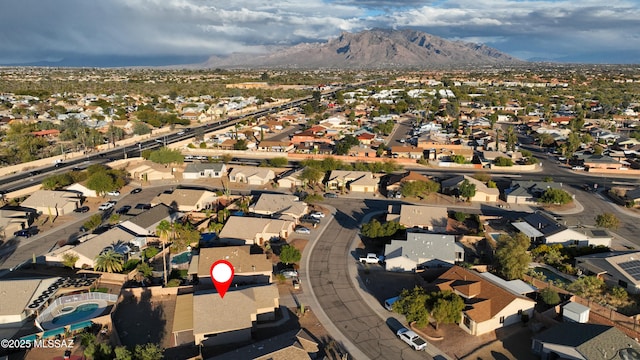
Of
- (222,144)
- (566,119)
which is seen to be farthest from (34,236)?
(566,119)

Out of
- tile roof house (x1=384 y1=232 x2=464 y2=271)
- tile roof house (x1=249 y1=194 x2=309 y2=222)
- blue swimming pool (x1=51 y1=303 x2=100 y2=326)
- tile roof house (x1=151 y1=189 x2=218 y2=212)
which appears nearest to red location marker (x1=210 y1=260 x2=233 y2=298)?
blue swimming pool (x1=51 y1=303 x2=100 y2=326)

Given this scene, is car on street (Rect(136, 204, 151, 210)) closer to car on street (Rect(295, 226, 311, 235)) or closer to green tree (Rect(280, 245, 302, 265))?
car on street (Rect(295, 226, 311, 235))

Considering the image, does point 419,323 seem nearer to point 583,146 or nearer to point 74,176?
point 74,176

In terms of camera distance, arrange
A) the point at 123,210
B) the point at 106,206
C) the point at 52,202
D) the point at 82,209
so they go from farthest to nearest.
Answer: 1. the point at 106,206
2. the point at 82,209
3. the point at 123,210
4. the point at 52,202

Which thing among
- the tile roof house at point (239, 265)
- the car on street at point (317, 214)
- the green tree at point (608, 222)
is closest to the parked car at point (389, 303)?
the tile roof house at point (239, 265)

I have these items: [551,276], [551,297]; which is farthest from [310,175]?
[551,297]

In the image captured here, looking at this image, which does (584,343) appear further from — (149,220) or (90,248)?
(149,220)

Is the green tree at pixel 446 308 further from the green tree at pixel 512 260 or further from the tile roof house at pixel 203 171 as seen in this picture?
the tile roof house at pixel 203 171
